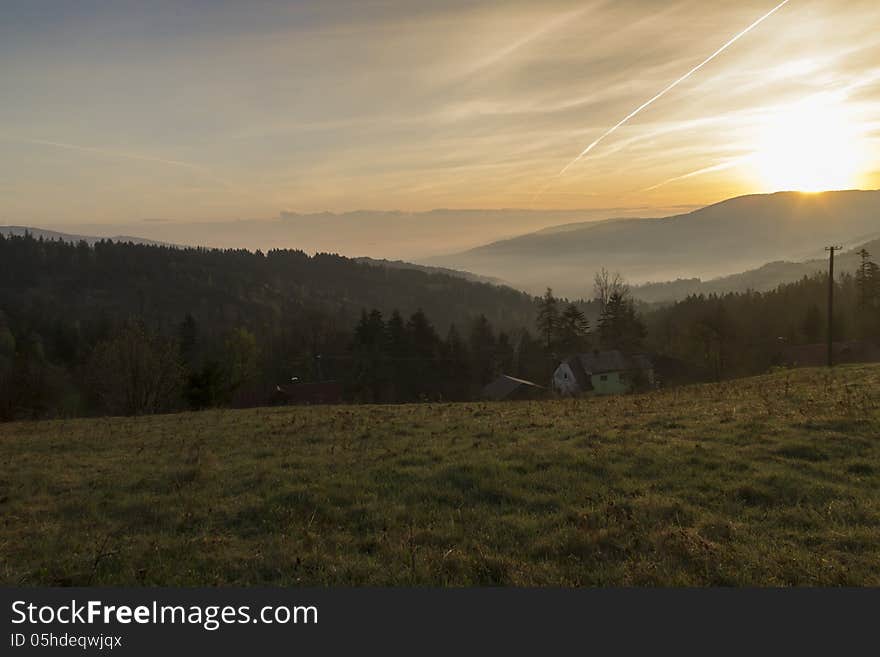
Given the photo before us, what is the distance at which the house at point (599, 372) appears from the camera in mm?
69812

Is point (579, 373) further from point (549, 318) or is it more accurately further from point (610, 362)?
point (549, 318)

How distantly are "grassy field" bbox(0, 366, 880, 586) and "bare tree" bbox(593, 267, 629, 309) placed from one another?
215 ft

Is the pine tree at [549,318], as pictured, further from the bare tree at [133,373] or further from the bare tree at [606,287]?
the bare tree at [133,373]

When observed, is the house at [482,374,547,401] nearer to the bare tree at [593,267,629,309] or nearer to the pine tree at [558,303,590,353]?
the pine tree at [558,303,590,353]

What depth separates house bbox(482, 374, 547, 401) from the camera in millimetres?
63188

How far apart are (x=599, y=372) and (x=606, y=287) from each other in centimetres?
1679

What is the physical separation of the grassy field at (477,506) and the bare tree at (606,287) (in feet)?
215

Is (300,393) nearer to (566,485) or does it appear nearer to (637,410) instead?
(637,410)

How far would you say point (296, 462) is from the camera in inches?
488

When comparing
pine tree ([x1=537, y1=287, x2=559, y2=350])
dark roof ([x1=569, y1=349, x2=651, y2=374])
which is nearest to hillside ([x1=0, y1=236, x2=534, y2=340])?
pine tree ([x1=537, y1=287, x2=559, y2=350])

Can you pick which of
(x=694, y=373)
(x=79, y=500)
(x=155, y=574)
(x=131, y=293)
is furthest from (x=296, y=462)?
(x=131, y=293)

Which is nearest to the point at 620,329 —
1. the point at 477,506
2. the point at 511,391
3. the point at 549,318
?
the point at 549,318

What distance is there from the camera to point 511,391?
64.2 metres

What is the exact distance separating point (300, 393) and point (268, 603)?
6131 centimetres
